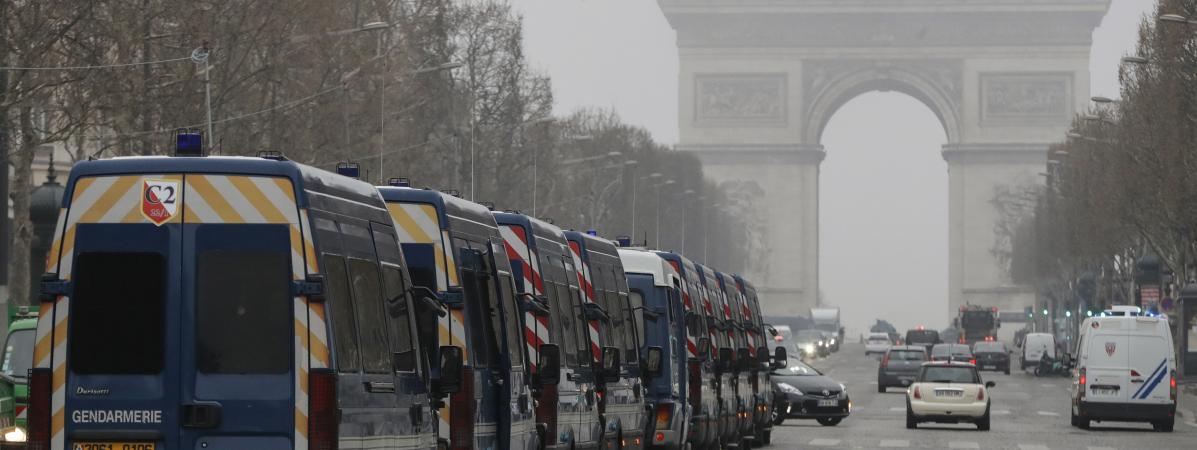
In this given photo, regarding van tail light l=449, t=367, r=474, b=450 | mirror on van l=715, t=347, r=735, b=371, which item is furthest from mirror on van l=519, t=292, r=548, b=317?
mirror on van l=715, t=347, r=735, b=371

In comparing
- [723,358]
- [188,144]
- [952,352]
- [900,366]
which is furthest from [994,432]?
[952,352]

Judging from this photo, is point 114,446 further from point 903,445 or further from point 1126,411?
point 1126,411

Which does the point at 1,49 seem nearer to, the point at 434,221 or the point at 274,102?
the point at 274,102

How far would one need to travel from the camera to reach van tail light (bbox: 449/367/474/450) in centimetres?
1345

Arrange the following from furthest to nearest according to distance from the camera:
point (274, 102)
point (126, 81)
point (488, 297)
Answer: point (274, 102) < point (126, 81) < point (488, 297)

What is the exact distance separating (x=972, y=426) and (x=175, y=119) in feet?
45.6

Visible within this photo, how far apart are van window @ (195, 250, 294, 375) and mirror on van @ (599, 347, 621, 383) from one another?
7560 millimetres

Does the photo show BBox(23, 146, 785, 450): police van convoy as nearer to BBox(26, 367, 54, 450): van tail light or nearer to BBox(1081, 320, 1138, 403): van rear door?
BBox(26, 367, 54, 450): van tail light

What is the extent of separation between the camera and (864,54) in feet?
429

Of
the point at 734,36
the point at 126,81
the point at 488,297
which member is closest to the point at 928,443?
the point at 126,81

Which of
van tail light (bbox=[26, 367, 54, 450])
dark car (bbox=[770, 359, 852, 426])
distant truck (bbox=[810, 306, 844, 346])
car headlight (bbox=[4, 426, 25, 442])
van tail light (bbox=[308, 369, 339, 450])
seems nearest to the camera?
van tail light (bbox=[308, 369, 339, 450])

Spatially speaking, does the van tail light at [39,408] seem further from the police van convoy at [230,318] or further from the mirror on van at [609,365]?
the mirror on van at [609,365]

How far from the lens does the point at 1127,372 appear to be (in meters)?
39.1

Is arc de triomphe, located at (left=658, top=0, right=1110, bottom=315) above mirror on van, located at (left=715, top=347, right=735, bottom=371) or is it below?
above
